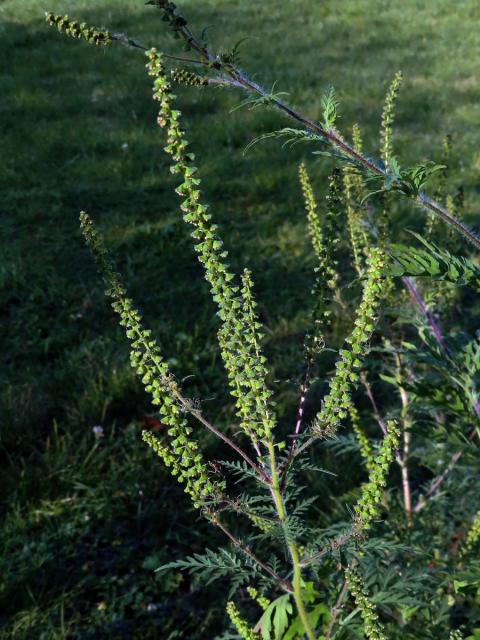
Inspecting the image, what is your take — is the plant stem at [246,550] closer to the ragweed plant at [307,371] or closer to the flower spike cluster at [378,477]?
the ragweed plant at [307,371]

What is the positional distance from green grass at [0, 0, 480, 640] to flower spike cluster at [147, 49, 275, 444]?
0.80m

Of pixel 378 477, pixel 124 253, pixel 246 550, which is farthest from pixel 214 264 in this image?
pixel 124 253

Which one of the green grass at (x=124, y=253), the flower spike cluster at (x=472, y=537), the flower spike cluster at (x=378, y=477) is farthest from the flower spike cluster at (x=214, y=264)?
the flower spike cluster at (x=472, y=537)

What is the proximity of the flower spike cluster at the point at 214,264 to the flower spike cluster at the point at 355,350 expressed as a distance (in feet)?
0.43

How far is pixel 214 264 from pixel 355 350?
1.13 ft

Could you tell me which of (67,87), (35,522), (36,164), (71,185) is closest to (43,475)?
(35,522)

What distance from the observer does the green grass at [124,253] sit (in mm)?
3348

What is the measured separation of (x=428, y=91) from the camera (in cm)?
934

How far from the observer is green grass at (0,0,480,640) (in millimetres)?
3348

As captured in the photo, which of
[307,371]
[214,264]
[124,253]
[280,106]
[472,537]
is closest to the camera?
[214,264]

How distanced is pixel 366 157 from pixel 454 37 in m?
11.6

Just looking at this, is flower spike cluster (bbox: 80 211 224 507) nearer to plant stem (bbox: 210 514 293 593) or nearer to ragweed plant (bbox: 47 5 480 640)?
ragweed plant (bbox: 47 5 480 640)

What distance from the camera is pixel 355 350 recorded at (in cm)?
142

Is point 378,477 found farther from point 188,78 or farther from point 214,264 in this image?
point 188,78
